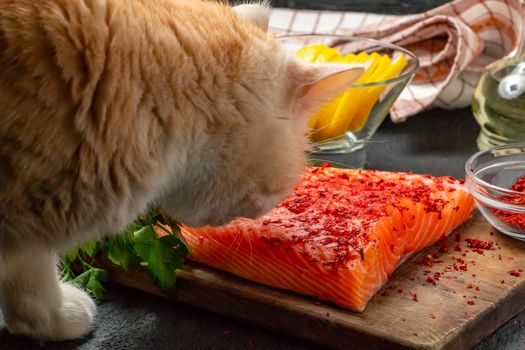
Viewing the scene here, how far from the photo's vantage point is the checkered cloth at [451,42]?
232 cm

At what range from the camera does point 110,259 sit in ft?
5.11

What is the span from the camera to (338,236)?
147 centimetres

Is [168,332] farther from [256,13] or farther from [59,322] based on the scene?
[256,13]

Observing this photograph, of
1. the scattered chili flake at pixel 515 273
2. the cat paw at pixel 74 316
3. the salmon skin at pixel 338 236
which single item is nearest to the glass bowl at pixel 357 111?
the salmon skin at pixel 338 236

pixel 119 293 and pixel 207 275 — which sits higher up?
pixel 207 275

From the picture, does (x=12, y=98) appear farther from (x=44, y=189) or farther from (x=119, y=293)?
(x=119, y=293)

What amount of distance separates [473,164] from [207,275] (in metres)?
0.61

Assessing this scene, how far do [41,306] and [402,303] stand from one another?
1.91ft

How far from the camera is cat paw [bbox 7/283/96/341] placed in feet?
4.68

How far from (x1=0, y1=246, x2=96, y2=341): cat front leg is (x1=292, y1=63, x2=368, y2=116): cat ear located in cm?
46

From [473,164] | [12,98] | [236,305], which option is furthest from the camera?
[473,164]

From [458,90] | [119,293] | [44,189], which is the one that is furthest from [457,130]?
[44,189]

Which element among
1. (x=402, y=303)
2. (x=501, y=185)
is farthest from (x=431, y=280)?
(x=501, y=185)

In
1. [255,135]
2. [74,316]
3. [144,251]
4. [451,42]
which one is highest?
[255,135]
